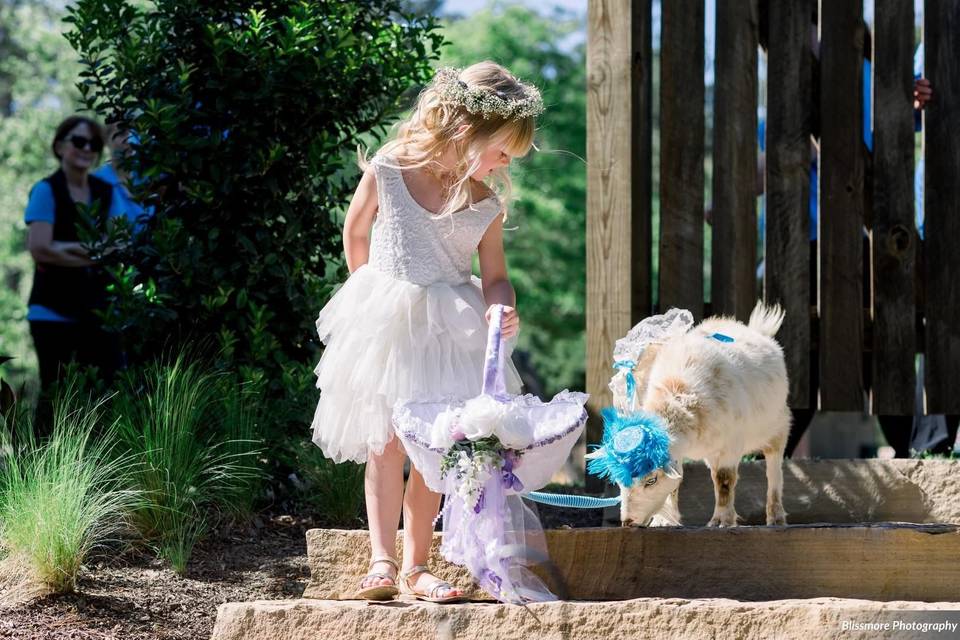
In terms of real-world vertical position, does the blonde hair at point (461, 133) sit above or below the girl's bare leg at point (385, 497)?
above

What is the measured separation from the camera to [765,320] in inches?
190

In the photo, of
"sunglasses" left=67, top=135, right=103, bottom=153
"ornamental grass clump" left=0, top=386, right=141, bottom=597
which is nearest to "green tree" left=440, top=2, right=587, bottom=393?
"sunglasses" left=67, top=135, right=103, bottom=153

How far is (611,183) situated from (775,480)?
1554mm

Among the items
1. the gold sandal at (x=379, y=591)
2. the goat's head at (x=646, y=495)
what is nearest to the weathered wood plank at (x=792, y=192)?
the goat's head at (x=646, y=495)

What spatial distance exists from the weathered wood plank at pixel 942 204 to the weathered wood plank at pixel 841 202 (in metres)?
0.33

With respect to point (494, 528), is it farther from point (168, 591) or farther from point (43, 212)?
point (43, 212)

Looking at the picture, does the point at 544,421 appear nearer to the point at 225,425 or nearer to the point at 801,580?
the point at 801,580

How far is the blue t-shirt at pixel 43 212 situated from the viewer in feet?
19.9

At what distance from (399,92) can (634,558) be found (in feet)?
9.17

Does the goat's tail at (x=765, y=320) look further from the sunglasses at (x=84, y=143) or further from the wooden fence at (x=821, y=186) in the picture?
the sunglasses at (x=84, y=143)

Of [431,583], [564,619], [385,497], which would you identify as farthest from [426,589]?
[564,619]

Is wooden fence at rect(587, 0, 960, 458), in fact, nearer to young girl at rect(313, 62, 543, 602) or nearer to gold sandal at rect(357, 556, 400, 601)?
young girl at rect(313, 62, 543, 602)

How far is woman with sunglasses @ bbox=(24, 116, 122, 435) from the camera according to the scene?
6031 millimetres

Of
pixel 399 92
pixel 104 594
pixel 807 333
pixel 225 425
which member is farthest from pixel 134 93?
pixel 807 333
